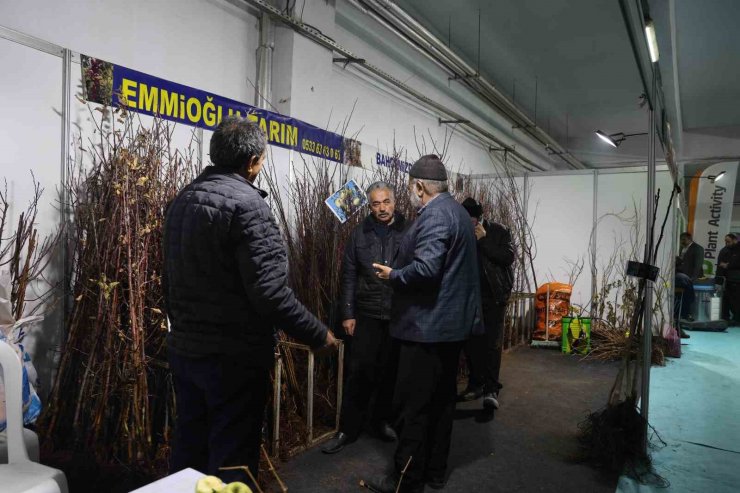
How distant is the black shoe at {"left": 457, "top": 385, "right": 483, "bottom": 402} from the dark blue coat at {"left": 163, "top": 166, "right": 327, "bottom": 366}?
2.40 meters

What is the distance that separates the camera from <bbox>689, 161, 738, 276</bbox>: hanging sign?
28.9 ft

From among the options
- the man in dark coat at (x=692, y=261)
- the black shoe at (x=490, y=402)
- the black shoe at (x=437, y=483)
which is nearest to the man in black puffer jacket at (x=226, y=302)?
the black shoe at (x=437, y=483)

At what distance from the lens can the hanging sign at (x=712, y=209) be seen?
880 cm

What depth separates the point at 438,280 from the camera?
6.77ft

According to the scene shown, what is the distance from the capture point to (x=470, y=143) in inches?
301

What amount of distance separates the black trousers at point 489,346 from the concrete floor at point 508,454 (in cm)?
26

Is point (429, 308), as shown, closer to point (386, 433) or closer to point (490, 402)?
point (386, 433)

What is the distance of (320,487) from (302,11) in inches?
132

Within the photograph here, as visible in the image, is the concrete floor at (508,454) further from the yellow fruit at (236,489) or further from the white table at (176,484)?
the yellow fruit at (236,489)

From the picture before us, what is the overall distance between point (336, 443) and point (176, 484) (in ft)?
6.38

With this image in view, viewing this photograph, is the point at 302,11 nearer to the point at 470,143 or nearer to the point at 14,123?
the point at 14,123

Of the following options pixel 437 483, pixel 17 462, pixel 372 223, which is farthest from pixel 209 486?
pixel 372 223

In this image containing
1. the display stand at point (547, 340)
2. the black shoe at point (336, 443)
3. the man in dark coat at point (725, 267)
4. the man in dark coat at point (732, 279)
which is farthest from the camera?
the man in dark coat at point (725, 267)

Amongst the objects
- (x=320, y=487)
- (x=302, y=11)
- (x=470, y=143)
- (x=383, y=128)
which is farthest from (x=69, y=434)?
(x=470, y=143)
